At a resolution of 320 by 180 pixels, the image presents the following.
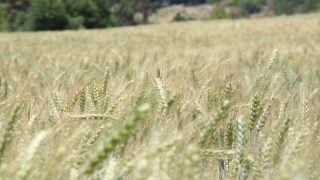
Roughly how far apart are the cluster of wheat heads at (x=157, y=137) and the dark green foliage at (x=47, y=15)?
2399cm

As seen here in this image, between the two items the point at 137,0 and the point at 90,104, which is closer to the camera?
the point at 90,104

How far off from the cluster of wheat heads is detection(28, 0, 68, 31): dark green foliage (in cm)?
2399

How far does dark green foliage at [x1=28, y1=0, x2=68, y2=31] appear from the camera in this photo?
80.0 feet

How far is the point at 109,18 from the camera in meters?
36.9

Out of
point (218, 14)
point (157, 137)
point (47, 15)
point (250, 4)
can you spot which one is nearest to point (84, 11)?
point (47, 15)

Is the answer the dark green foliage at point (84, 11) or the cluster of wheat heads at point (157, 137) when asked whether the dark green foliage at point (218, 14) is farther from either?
the cluster of wheat heads at point (157, 137)

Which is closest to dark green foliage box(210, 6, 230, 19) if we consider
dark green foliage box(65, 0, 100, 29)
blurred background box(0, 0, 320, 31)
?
blurred background box(0, 0, 320, 31)

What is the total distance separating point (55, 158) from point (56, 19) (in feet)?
83.0

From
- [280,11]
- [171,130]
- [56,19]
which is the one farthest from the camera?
[280,11]

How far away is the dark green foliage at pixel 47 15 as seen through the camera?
2439 centimetres

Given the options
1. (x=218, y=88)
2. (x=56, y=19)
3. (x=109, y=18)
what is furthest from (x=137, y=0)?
(x=218, y=88)

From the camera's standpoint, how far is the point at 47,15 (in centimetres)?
2448

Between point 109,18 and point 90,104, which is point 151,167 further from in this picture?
point 109,18

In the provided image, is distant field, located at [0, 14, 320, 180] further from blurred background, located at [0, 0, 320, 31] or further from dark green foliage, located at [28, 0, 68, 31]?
blurred background, located at [0, 0, 320, 31]
